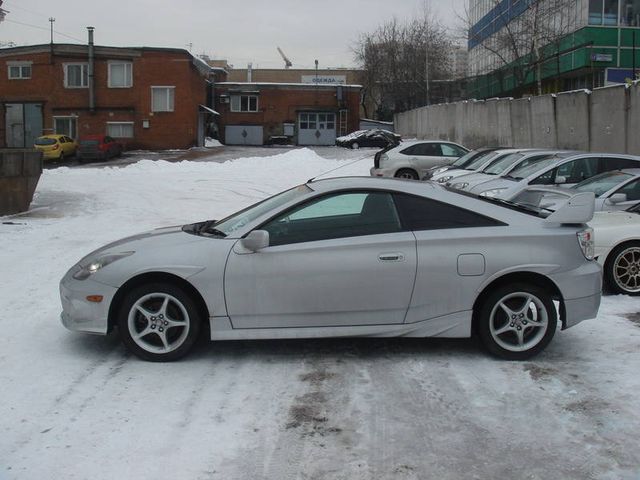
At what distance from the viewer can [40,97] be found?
163ft

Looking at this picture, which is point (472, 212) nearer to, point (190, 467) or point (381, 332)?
point (381, 332)

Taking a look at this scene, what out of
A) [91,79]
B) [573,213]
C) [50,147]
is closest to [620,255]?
[573,213]

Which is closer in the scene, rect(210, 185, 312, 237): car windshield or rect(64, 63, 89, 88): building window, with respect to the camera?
rect(210, 185, 312, 237): car windshield

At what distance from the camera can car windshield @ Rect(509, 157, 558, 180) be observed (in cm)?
1345

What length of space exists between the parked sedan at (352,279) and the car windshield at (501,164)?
10.2 metres

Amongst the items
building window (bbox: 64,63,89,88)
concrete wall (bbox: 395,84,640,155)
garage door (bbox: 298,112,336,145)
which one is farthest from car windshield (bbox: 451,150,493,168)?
garage door (bbox: 298,112,336,145)

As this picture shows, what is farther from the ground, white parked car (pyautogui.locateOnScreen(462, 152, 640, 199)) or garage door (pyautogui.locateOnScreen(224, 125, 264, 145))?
garage door (pyautogui.locateOnScreen(224, 125, 264, 145))

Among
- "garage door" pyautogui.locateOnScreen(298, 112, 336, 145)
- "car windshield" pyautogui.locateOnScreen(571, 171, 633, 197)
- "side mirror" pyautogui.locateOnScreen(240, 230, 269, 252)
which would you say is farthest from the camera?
"garage door" pyautogui.locateOnScreen(298, 112, 336, 145)

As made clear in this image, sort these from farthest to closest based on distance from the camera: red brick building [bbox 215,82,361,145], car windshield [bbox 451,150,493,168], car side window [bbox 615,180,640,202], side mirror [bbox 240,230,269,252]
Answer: red brick building [bbox 215,82,361,145] < car windshield [bbox 451,150,493,168] < car side window [bbox 615,180,640,202] < side mirror [bbox 240,230,269,252]

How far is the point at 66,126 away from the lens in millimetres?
49594

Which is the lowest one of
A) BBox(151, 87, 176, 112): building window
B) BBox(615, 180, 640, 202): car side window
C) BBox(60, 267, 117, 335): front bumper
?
BBox(60, 267, 117, 335): front bumper

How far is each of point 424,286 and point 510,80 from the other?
46.8 m

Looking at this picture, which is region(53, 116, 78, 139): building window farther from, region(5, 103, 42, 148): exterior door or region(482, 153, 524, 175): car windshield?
region(482, 153, 524, 175): car windshield

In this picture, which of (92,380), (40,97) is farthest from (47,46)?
(92,380)
